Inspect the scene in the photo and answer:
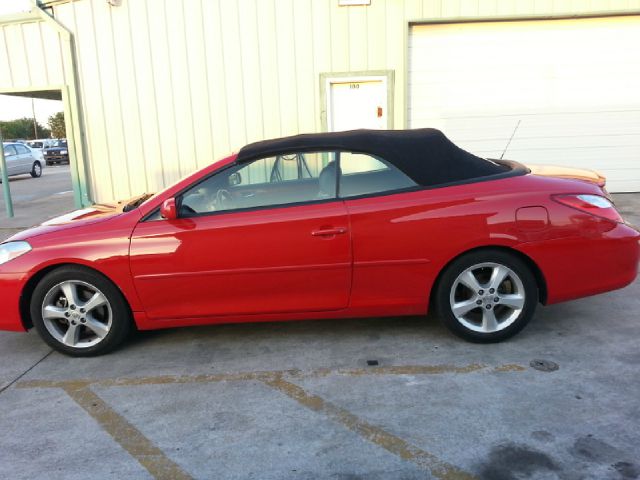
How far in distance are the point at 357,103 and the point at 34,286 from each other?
6.20 metres

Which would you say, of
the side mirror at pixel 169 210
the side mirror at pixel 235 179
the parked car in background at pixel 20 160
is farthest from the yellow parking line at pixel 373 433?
the parked car in background at pixel 20 160

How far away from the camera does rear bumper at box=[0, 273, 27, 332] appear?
3.79m

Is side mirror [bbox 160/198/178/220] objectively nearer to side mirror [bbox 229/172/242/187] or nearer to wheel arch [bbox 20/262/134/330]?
side mirror [bbox 229/172/242/187]

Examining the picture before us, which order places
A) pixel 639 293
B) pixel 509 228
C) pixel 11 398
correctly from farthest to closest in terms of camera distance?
pixel 639 293, pixel 509 228, pixel 11 398

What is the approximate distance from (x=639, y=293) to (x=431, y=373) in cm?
251

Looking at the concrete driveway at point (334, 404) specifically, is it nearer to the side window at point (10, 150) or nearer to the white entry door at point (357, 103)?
the white entry door at point (357, 103)

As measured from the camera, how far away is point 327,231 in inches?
144

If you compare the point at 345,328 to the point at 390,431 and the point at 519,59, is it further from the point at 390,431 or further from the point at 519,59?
the point at 519,59

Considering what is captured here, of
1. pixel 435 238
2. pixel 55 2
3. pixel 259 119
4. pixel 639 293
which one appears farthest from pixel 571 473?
pixel 55 2

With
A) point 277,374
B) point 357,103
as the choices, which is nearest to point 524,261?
point 277,374

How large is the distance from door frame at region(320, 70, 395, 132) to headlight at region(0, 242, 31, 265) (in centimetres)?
577

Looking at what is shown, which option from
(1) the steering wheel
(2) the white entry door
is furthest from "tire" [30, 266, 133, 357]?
(2) the white entry door

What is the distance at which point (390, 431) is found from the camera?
284 centimetres

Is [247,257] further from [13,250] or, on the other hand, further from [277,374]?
[13,250]
